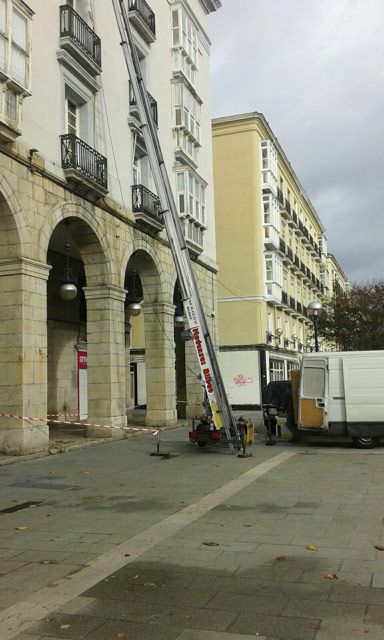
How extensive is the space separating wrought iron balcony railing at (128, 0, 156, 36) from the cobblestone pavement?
1573 cm

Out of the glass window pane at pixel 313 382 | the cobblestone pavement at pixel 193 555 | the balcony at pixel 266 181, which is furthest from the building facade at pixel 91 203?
the balcony at pixel 266 181

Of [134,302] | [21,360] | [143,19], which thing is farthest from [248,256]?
[21,360]

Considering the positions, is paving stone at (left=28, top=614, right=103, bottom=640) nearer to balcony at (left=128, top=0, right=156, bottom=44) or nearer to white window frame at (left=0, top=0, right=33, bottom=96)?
white window frame at (left=0, top=0, right=33, bottom=96)

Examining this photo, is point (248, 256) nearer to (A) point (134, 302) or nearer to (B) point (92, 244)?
(A) point (134, 302)

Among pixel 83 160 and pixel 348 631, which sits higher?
pixel 83 160

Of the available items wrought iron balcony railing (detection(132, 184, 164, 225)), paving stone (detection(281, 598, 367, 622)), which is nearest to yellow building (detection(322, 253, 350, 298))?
wrought iron balcony railing (detection(132, 184, 164, 225))

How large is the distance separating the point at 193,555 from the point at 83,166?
12459 millimetres

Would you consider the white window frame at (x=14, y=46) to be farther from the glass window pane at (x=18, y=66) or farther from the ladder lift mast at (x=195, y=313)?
the ladder lift mast at (x=195, y=313)

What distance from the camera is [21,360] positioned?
13305 millimetres

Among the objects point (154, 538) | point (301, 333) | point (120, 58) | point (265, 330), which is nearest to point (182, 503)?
point (154, 538)

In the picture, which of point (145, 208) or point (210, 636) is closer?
point (210, 636)

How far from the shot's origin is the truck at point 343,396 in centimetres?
1555

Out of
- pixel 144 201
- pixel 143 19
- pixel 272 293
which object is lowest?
pixel 272 293

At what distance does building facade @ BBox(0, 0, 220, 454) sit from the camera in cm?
1344
